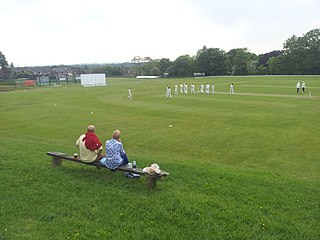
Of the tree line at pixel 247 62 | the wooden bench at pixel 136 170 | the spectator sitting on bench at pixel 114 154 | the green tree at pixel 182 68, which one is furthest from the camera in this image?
the green tree at pixel 182 68

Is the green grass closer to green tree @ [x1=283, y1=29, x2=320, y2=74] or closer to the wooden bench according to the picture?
the wooden bench

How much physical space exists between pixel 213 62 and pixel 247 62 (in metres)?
11.2

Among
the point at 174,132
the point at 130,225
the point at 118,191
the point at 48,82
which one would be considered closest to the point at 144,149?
the point at 174,132

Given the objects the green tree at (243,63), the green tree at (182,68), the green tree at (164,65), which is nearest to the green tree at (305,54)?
the green tree at (243,63)

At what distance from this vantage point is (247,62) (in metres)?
108

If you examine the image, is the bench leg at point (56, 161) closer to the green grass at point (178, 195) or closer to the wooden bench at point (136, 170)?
the wooden bench at point (136, 170)

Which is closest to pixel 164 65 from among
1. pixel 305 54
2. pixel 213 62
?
pixel 213 62

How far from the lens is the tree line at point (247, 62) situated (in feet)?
320

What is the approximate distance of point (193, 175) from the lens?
9.14 meters

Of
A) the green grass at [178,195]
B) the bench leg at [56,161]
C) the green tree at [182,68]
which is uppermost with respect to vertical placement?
the green tree at [182,68]

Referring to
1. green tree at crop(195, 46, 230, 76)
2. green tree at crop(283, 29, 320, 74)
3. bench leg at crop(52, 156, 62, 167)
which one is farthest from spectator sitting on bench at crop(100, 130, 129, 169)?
green tree at crop(195, 46, 230, 76)

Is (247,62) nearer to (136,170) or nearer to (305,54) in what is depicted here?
(305,54)

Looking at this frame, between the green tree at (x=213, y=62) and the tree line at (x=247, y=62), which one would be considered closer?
the tree line at (x=247, y=62)

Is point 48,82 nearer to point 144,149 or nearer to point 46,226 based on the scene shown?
point 144,149
